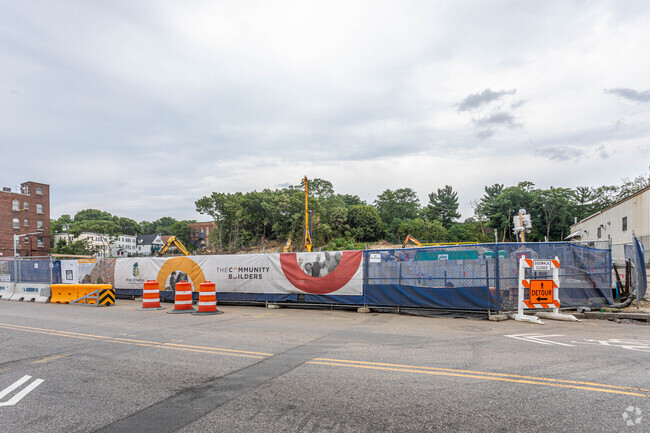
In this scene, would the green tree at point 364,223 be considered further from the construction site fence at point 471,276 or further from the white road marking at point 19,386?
the white road marking at point 19,386

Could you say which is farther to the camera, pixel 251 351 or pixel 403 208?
pixel 403 208

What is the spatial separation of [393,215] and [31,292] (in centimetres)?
8586

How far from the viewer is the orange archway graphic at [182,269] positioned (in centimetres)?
1748

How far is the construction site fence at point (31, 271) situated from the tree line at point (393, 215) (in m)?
48.4

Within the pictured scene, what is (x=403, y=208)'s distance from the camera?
99.8m

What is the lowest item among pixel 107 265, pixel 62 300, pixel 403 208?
pixel 62 300

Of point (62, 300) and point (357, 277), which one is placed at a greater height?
point (357, 277)

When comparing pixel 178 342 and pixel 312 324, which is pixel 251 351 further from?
pixel 312 324

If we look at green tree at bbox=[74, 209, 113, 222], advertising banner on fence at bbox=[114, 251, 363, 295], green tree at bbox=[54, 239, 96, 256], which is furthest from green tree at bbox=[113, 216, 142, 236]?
advertising banner on fence at bbox=[114, 251, 363, 295]

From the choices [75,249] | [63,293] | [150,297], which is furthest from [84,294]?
[75,249]

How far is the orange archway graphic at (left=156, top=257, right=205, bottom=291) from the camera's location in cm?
1748

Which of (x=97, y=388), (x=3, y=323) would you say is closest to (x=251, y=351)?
(x=97, y=388)

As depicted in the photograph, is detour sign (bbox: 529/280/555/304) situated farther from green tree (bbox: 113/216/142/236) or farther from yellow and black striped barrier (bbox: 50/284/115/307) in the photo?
green tree (bbox: 113/216/142/236)

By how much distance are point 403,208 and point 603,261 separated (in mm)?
87863
